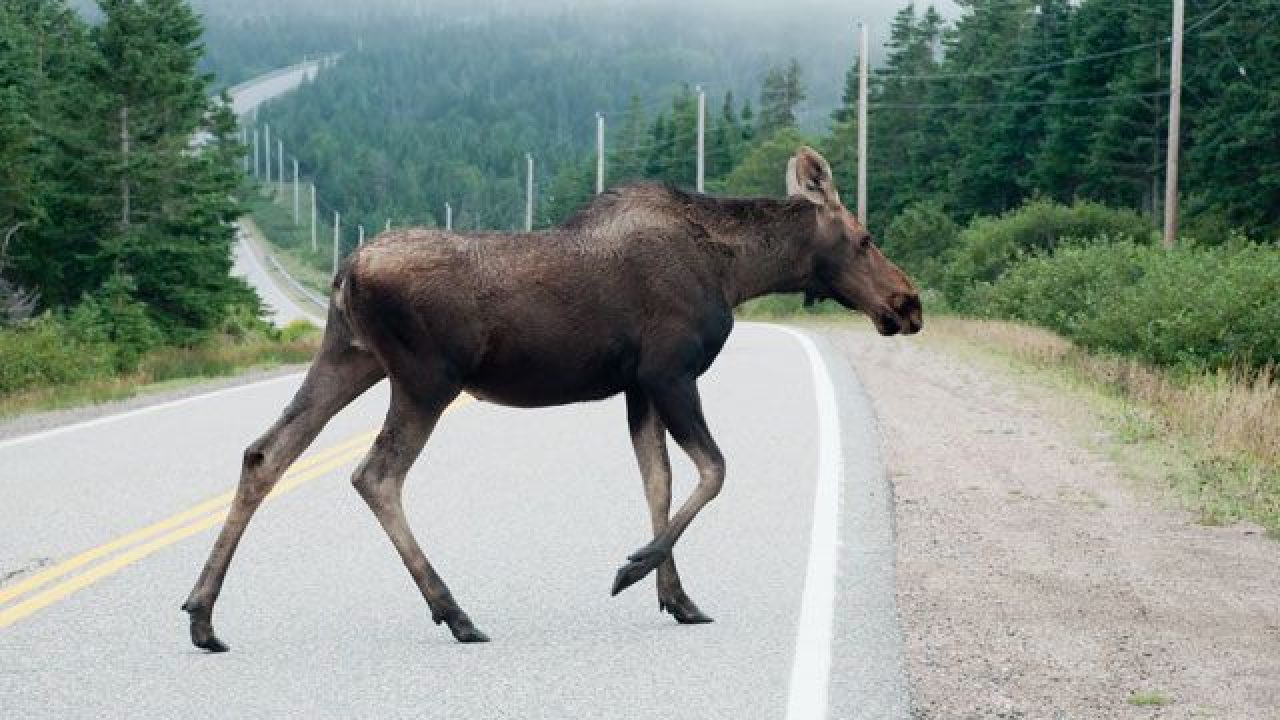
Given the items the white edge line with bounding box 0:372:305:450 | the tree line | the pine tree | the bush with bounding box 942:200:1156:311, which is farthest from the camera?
the bush with bounding box 942:200:1156:311

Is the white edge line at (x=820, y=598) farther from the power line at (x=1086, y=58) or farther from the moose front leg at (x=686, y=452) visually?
the power line at (x=1086, y=58)

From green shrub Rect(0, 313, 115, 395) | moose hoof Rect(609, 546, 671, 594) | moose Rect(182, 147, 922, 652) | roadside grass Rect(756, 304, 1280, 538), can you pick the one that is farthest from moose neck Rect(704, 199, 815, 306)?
green shrub Rect(0, 313, 115, 395)

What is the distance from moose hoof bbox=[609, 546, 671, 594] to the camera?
22.9ft

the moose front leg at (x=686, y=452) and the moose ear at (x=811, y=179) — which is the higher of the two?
the moose ear at (x=811, y=179)

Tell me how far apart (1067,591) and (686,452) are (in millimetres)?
2209

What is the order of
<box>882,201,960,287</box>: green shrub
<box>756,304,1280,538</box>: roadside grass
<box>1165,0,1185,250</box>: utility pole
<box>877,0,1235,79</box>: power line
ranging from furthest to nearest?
1. <box>882,201,960,287</box>: green shrub
2. <box>877,0,1235,79</box>: power line
3. <box>1165,0,1185,250</box>: utility pole
4. <box>756,304,1280,538</box>: roadside grass

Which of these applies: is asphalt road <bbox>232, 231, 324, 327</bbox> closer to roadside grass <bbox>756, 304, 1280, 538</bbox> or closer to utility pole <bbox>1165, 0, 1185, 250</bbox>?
utility pole <bbox>1165, 0, 1185, 250</bbox>

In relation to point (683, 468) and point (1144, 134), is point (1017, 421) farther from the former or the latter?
point (1144, 134)

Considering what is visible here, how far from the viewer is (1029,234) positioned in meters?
53.8

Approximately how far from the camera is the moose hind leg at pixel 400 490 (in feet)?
23.5

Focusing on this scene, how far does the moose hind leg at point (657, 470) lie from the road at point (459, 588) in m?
0.11

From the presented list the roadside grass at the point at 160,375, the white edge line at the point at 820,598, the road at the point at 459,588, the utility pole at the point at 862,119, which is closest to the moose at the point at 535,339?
the road at the point at 459,588

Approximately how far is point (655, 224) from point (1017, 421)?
9.72 meters

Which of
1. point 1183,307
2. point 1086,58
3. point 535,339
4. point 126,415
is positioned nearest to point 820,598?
point 535,339
